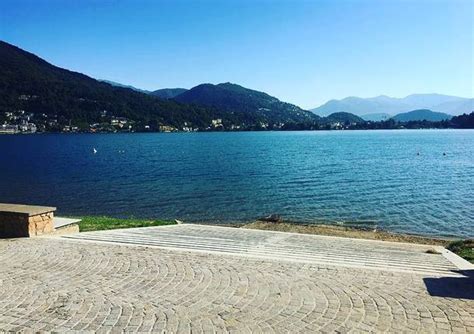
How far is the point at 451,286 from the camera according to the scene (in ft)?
25.6

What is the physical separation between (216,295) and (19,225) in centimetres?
759

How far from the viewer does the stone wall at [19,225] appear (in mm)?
11961

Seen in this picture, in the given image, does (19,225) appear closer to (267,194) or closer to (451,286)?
(451,286)

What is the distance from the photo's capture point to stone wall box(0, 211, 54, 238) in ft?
39.2

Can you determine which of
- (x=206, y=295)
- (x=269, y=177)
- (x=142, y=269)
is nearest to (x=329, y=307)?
(x=206, y=295)

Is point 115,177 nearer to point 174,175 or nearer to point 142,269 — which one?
point 174,175

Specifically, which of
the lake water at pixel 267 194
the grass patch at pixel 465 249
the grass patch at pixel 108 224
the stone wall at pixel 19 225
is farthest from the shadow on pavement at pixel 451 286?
the lake water at pixel 267 194

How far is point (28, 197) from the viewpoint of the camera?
37.5 m

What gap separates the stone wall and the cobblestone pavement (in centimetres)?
210

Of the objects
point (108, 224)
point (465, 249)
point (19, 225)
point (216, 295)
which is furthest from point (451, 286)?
point (108, 224)

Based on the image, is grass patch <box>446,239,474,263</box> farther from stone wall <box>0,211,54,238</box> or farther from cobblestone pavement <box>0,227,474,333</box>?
stone wall <box>0,211,54,238</box>

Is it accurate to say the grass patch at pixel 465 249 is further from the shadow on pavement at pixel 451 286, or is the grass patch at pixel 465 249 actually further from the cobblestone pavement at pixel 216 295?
the cobblestone pavement at pixel 216 295

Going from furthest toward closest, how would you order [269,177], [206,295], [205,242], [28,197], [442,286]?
[269,177], [28,197], [205,242], [442,286], [206,295]

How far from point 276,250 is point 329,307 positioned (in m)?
4.57
